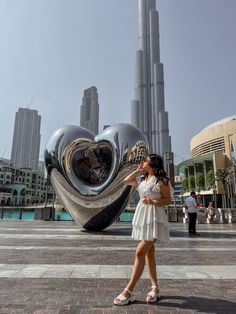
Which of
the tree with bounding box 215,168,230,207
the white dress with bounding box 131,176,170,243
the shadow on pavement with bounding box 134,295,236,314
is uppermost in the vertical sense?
the tree with bounding box 215,168,230,207

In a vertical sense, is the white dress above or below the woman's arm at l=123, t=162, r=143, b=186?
below

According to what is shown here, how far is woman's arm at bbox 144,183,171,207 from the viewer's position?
380 centimetres

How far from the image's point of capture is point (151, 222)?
3803 millimetres

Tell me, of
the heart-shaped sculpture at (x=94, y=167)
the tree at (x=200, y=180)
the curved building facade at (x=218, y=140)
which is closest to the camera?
the heart-shaped sculpture at (x=94, y=167)

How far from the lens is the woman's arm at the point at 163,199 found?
3.80 meters

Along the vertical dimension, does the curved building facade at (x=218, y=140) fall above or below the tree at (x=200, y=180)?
above

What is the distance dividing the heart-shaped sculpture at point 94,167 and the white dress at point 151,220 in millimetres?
7883

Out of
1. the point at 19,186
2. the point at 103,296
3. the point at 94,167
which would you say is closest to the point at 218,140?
the point at 19,186

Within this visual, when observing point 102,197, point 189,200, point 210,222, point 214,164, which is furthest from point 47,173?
point 214,164

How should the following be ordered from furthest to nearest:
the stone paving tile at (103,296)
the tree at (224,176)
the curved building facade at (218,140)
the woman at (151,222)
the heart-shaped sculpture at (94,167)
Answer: the curved building facade at (218,140) < the tree at (224,176) < the heart-shaped sculpture at (94,167) < the woman at (151,222) < the stone paving tile at (103,296)

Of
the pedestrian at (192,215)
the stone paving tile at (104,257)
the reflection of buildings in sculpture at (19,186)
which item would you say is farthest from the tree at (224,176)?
the reflection of buildings in sculpture at (19,186)

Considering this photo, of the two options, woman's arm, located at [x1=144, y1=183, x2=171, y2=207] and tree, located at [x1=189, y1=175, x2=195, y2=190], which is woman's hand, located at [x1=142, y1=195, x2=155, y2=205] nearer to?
woman's arm, located at [x1=144, y1=183, x2=171, y2=207]

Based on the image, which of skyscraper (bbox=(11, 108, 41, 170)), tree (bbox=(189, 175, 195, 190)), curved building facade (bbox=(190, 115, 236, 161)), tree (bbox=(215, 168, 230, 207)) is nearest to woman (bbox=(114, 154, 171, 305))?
tree (bbox=(215, 168, 230, 207))

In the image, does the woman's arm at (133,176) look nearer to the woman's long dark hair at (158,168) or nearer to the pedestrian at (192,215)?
the woman's long dark hair at (158,168)
